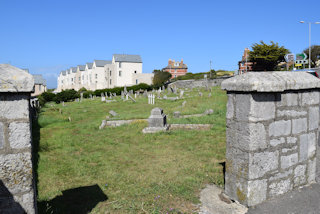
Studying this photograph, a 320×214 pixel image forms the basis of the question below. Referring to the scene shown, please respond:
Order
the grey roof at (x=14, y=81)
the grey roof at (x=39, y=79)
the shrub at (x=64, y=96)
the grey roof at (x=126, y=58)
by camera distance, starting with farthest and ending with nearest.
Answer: the grey roof at (x=126, y=58), the grey roof at (x=39, y=79), the shrub at (x=64, y=96), the grey roof at (x=14, y=81)

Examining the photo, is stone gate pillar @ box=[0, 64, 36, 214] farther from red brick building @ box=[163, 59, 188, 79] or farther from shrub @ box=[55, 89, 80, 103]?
red brick building @ box=[163, 59, 188, 79]

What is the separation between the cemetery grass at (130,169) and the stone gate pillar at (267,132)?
0.95m

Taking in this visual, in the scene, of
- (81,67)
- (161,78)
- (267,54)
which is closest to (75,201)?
(267,54)

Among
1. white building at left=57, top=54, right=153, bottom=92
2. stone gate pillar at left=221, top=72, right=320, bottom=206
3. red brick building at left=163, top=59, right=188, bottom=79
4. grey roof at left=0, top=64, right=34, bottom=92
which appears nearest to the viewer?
grey roof at left=0, top=64, right=34, bottom=92

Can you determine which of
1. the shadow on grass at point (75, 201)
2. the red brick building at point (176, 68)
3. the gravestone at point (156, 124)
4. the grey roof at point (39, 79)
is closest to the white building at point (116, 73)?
the grey roof at point (39, 79)

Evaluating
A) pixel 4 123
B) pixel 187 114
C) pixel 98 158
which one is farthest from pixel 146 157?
pixel 187 114

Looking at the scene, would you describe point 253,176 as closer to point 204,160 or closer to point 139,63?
point 204,160

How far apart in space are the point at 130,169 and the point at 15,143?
3480mm

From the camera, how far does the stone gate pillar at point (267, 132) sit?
355 centimetres

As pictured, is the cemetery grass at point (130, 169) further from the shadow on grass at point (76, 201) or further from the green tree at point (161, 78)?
the green tree at point (161, 78)

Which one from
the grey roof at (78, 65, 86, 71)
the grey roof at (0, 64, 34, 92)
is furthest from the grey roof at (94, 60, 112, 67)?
the grey roof at (0, 64, 34, 92)

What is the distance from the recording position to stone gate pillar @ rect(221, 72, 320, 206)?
3555mm

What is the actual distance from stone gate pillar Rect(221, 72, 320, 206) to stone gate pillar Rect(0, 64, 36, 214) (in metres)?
2.90

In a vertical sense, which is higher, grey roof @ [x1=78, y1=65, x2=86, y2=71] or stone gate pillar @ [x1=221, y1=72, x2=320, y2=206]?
grey roof @ [x1=78, y1=65, x2=86, y2=71]
